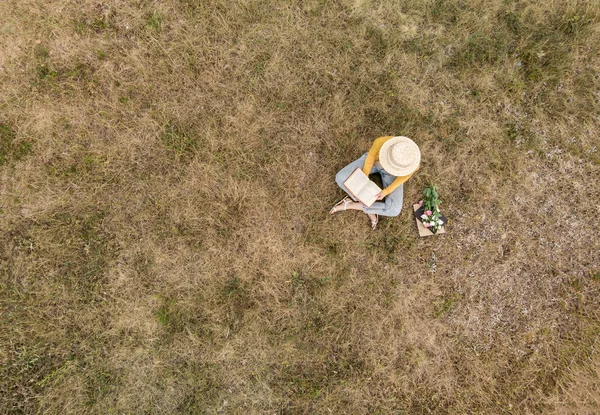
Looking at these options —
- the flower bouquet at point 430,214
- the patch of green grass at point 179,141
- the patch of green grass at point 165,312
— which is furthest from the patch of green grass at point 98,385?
the flower bouquet at point 430,214

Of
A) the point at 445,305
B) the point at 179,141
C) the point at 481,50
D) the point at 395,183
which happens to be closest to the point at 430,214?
the point at 395,183

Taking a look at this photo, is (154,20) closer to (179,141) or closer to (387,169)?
(179,141)

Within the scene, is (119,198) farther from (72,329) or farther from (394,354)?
(394,354)

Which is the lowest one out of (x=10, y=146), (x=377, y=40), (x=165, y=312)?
(x=165, y=312)

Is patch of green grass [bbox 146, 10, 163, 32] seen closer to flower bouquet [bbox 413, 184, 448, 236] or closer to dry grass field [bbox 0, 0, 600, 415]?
dry grass field [bbox 0, 0, 600, 415]

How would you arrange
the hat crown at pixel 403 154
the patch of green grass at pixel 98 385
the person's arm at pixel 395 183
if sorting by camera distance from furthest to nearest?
the patch of green grass at pixel 98 385 → the person's arm at pixel 395 183 → the hat crown at pixel 403 154

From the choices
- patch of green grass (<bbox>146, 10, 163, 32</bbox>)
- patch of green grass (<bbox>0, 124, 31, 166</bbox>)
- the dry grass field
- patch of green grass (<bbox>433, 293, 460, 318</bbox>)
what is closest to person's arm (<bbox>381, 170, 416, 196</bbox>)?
the dry grass field

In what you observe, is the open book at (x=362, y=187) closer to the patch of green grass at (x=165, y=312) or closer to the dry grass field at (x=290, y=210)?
the dry grass field at (x=290, y=210)
